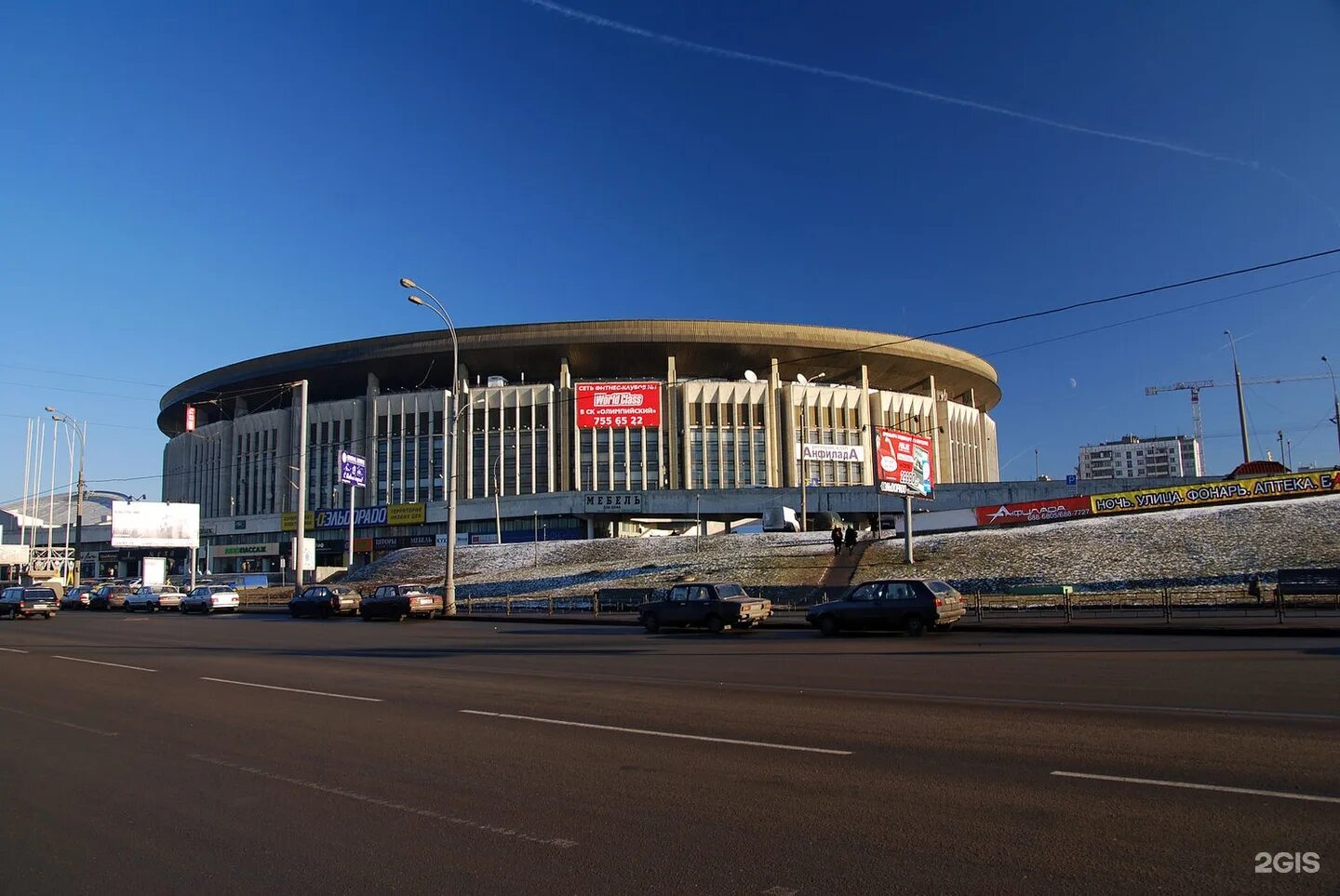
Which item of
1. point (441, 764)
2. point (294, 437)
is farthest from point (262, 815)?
point (294, 437)

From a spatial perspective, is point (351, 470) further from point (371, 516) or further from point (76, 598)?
point (371, 516)

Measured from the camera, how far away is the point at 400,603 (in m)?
35.0

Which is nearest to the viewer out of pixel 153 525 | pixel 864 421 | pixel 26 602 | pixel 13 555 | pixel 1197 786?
pixel 1197 786

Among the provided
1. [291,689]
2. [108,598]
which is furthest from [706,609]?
[108,598]

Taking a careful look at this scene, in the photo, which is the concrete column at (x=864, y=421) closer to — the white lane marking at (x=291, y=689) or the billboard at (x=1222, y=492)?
the billboard at (x=1222, y=492)

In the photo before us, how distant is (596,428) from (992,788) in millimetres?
81608

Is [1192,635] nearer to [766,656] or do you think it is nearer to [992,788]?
[766,656]

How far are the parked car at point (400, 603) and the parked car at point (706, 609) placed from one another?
12228mm

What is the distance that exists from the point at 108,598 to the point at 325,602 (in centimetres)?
2218

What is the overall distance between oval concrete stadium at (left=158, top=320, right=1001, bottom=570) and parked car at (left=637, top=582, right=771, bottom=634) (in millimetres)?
52556

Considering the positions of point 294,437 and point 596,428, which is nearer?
point 596,428

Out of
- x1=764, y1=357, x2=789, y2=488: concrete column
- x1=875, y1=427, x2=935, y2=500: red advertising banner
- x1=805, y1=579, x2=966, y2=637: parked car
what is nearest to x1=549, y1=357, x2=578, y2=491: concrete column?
x1=764, y1=357, x2=789, y2=488: concrete column

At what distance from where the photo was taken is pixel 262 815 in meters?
6.66

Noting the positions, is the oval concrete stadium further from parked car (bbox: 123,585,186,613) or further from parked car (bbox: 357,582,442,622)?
parked car (bbox: 357,582,442,622)
